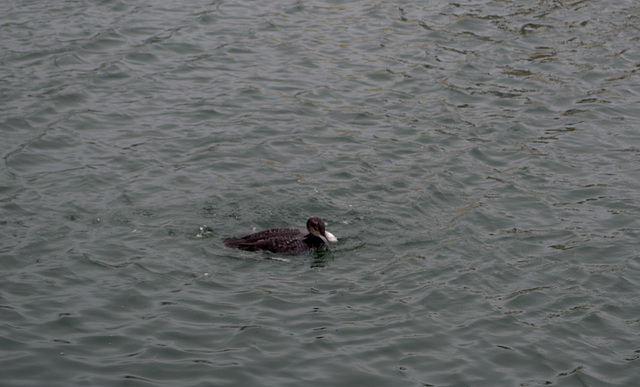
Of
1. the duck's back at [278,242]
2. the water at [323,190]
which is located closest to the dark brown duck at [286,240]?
the duck's back at [278,242]

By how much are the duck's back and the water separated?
0.16 m

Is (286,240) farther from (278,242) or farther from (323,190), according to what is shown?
(323,190)

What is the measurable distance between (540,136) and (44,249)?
824 cm

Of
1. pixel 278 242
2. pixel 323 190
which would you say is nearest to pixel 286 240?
pixel 278 242

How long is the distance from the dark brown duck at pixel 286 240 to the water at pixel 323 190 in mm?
165

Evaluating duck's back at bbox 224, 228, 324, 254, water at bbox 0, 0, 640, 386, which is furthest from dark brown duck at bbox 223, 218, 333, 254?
water at bbox 0, 0, 640, 386

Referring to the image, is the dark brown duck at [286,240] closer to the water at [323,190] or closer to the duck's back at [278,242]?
the duck's back at [278,242]

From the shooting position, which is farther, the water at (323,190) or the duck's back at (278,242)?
the duck's back at (278,242)

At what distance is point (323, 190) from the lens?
12664mm

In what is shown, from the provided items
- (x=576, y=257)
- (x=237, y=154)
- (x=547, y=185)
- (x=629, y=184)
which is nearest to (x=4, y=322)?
(x=237, y=154)

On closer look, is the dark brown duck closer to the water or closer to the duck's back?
the duck's back

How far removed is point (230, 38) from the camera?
707 inches

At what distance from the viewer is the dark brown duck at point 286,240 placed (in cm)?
1101

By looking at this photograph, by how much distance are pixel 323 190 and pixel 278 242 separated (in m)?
1.87
